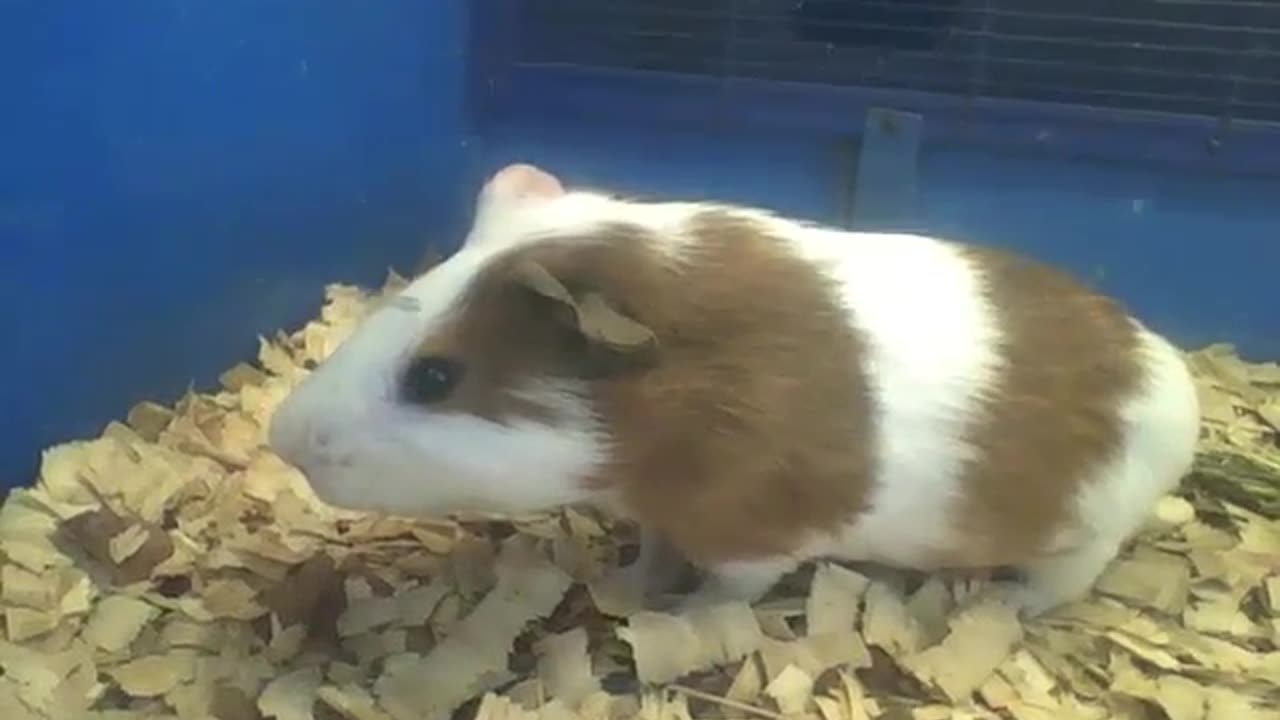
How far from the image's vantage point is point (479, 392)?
1.73m

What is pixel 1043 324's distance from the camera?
6.26ft

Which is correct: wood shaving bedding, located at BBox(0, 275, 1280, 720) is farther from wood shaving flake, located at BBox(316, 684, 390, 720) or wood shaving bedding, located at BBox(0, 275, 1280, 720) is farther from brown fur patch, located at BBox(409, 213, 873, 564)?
brown fur patch, located at BBox(409, 213, 873, 564)

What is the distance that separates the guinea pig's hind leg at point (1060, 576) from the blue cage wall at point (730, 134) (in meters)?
0.64

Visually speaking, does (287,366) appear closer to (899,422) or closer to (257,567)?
(257,567)

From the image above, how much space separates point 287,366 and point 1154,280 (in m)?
1.11

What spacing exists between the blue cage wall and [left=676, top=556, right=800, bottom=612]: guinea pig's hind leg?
727mm

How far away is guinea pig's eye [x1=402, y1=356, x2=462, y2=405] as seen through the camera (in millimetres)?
1722

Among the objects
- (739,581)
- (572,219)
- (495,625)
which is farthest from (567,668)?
(572,219)

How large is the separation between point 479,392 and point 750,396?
244mm

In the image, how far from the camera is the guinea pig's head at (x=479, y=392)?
172 cm

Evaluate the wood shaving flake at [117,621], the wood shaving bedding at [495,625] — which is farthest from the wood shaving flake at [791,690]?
the wood shaving flake at [117,621]

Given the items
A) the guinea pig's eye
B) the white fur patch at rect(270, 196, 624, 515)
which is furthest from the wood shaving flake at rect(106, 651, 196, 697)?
the guinea pig's eye

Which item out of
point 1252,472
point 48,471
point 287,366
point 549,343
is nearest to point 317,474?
point 549,343

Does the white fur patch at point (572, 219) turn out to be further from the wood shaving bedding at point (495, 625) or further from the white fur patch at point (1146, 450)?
the white fur patch at point (1146, 450)
